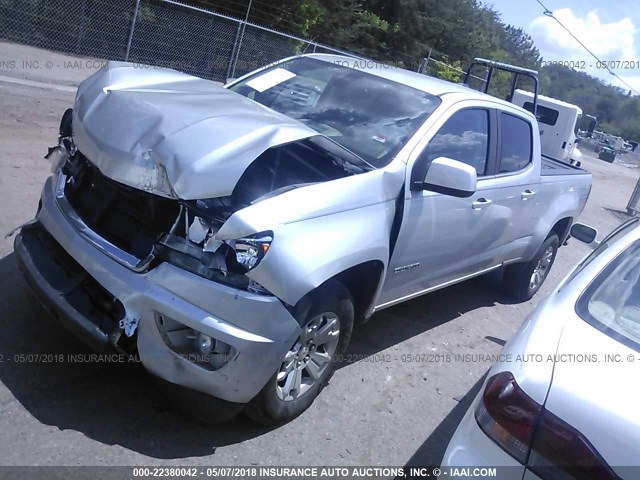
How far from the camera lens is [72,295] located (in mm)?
3289

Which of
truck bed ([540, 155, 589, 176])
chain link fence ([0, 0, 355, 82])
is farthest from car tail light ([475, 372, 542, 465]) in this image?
chain link fence ([0, 0, 355, 82])

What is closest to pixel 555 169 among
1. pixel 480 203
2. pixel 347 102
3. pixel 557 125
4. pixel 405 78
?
pixel 480 203

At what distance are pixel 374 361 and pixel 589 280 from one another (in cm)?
208

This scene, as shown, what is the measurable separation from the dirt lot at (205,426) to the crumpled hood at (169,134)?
3.92 ft

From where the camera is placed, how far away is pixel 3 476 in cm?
278

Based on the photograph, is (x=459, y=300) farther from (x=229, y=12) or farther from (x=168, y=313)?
(x=229, y=12)

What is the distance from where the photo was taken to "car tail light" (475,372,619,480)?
2094mm

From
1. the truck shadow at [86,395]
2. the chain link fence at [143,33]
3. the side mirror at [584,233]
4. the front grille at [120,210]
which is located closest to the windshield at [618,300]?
the side mirror at [584,233]

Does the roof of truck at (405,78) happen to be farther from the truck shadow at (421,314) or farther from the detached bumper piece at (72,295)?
the detached bumper piece at (72,295)

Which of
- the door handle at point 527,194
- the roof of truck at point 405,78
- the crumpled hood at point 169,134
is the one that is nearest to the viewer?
the crumpled hood at point 169,134

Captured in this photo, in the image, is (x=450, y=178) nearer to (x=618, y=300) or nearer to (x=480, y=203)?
(x=480, y=203)

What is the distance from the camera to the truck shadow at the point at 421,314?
16.1 ft

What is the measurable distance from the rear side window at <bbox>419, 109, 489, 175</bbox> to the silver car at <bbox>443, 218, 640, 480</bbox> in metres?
1.72

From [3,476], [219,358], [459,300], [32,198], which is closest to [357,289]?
[219,358]
